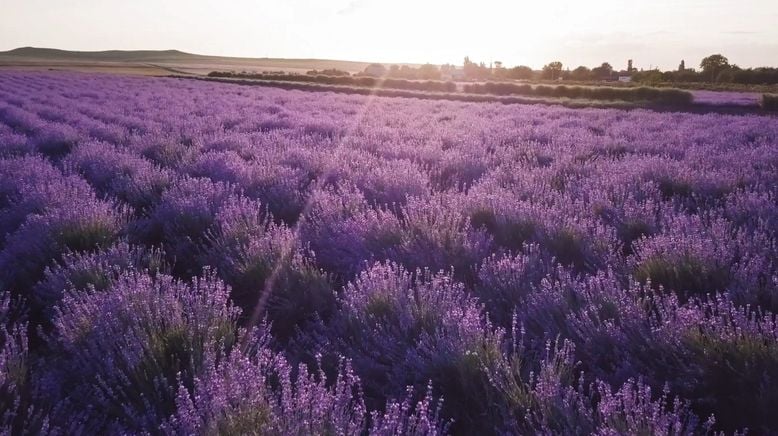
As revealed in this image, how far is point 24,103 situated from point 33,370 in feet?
49.5

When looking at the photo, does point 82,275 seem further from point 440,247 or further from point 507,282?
point 507,282

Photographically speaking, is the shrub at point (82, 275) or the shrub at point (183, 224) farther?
the shrub at point (183, 224)

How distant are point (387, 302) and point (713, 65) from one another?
61.7 m

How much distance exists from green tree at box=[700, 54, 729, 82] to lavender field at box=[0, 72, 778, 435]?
2025 inches

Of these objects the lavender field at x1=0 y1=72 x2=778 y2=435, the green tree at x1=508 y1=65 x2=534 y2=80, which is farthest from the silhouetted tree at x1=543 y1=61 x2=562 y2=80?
the lavender field at x1=0 y1=72 x2=778 y2=435

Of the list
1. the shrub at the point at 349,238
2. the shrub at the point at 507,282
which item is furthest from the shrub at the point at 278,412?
the shrub at the point at 349,238

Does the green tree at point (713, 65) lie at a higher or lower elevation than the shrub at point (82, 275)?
higher

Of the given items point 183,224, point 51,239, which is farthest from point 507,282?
point 51,239

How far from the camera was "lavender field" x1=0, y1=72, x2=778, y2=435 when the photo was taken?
199 centimetres

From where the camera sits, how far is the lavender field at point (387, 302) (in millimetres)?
1993

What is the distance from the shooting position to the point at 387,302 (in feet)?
8.98

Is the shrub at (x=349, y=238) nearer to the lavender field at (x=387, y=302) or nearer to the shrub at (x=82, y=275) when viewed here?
the lavender field at (x=387, y=302)

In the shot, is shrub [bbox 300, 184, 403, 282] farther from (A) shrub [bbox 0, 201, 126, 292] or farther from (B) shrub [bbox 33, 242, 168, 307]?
(A) shrub [bbox 0, 201, 126, 292]

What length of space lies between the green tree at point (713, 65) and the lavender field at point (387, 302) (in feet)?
169
